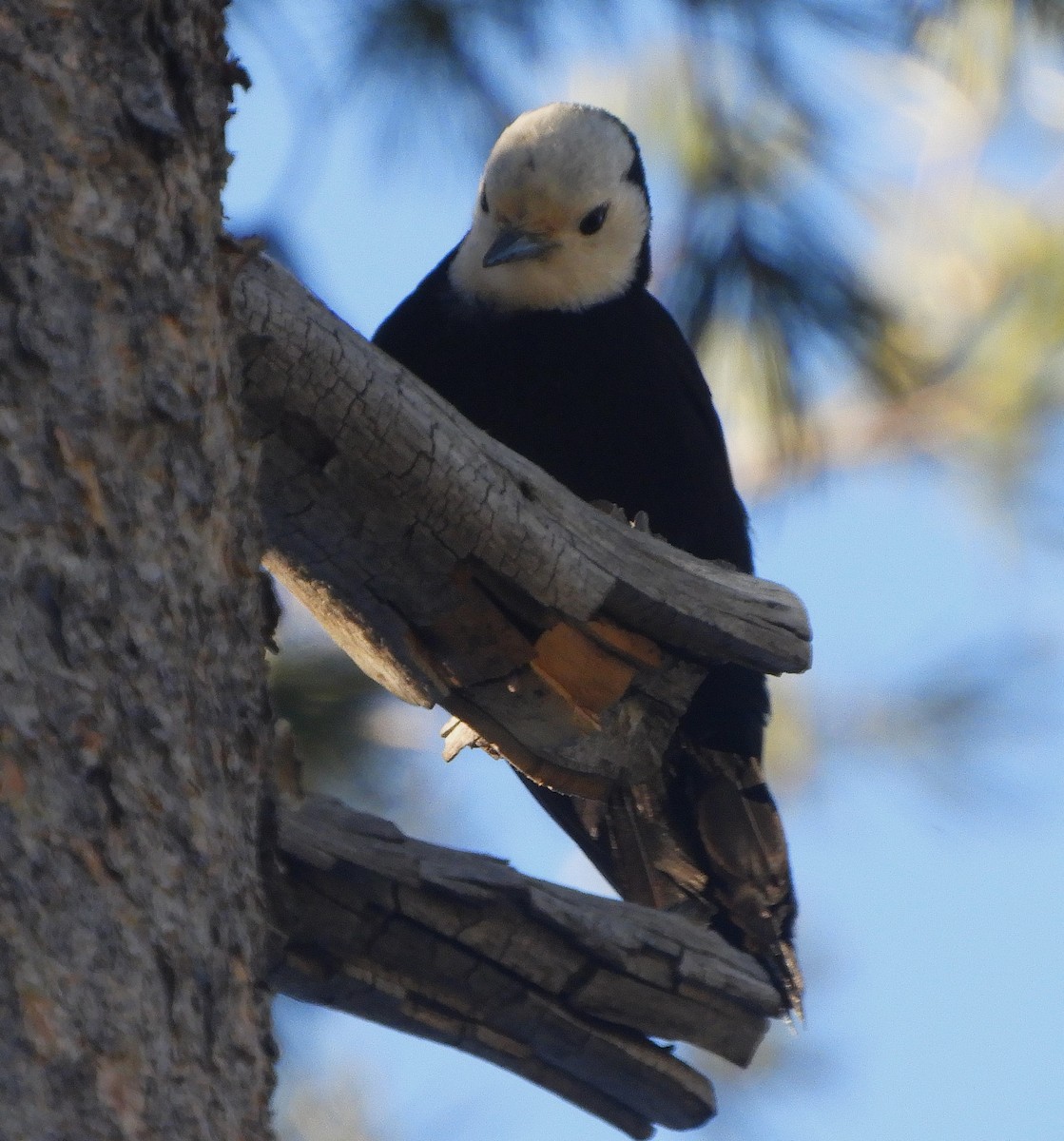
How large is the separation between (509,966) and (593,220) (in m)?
1.29

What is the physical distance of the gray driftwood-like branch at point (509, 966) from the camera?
58.1 inches

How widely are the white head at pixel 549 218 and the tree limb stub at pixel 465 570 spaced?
2.45 ft

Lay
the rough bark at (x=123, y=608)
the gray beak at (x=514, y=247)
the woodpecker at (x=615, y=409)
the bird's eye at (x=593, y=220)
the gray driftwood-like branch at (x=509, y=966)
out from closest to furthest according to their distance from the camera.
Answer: the rough bark at (x=123, y=608), the gray driftwood-like branch at (x=509, y=966), the woodpecker at (x=615, y=409), the gray beak at (x=514, y=247), the bird's eye at (x=593, y=220)

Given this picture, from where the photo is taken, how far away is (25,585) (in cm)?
109

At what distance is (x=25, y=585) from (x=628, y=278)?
155 centimetres

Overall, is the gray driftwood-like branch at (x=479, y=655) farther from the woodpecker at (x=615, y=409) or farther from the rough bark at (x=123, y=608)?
the woodpecker at (x=615, y=409)

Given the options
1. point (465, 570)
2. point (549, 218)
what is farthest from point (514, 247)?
point (465, 570)

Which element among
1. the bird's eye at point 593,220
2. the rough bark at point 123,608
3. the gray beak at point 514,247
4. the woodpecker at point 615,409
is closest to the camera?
the rough bark at point 123,608

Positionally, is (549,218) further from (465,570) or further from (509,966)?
(509,966)

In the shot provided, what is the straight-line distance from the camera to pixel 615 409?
2.23m

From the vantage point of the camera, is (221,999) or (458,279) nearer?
(221,999)

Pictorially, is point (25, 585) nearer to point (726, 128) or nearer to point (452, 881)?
point (452, 881)

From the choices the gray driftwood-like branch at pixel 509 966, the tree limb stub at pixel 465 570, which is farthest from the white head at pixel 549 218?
the gray driftwood-like branch at pixel 509 966

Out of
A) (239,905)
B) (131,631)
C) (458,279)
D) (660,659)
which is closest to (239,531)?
(131,631)
